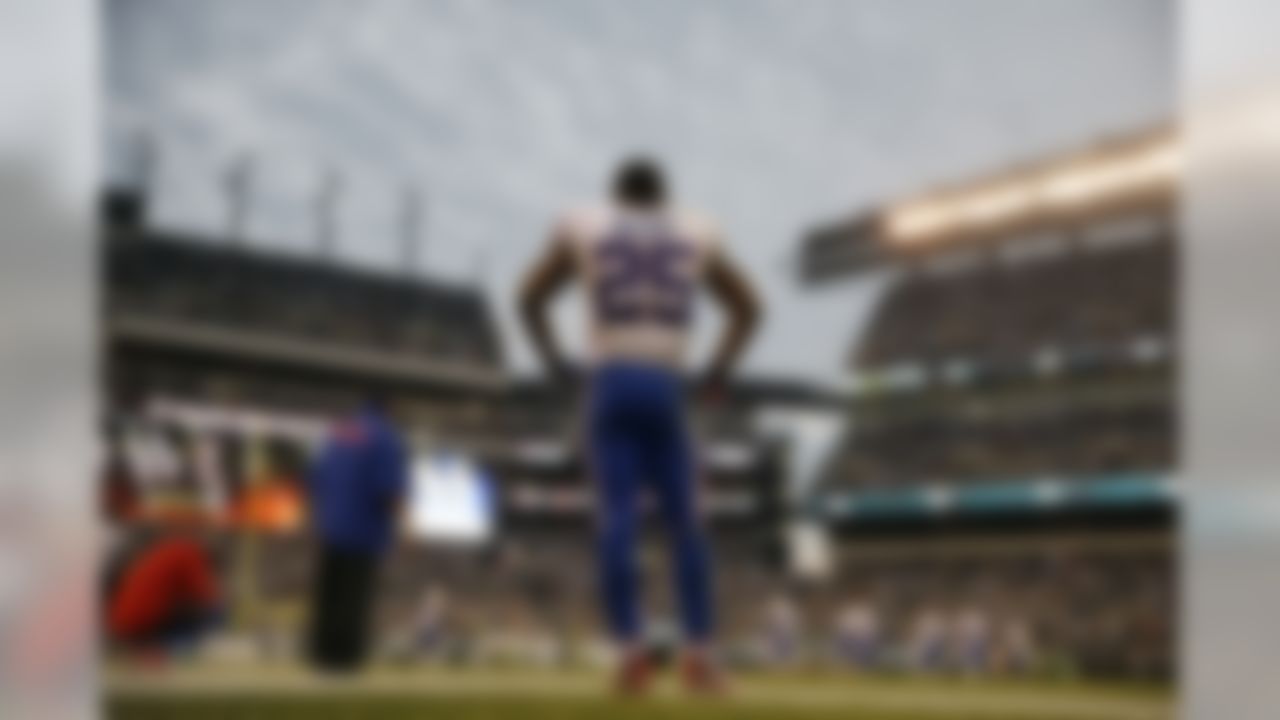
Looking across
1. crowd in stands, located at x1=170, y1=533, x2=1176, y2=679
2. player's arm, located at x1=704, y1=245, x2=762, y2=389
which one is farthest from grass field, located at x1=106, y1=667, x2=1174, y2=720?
crowd in stands, located at x1=170, y1=533, x2=1176, y2=679

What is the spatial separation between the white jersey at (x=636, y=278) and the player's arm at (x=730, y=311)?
43 millimetres

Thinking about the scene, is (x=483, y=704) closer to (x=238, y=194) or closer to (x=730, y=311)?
(x=730, y=311)

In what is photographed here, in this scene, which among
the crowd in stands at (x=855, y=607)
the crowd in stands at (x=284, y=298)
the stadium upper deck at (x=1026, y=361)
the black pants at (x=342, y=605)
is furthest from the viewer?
the stadium upper deck at (x=1026, y=361)

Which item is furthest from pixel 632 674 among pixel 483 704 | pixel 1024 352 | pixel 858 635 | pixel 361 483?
pixel 1024 352

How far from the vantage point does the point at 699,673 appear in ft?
6.18

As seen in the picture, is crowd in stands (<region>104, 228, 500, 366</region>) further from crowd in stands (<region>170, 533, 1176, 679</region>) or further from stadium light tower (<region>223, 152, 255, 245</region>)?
crowd in stands (<region>170, 533, 1176, 679</region>)

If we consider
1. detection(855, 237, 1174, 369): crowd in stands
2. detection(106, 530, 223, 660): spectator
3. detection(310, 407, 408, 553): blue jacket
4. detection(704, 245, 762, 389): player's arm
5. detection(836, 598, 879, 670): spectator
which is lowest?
detection(836, 598, 879, 670): spectator

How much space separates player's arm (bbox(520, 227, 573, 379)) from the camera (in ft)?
6.37

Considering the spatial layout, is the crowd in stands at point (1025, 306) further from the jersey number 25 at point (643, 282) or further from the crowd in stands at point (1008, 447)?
the jersey number 25 at point (643, 282)

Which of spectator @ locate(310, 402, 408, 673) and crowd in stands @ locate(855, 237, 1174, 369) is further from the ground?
crowd in stands @ locate(855, 237, 1174, 369)

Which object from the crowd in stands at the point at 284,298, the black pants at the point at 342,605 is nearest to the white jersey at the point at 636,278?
the black pants at the point at 342,605

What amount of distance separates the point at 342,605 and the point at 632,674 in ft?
4.25

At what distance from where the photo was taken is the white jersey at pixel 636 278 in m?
1.86

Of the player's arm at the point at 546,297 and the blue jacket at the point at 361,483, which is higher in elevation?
the player's arm at the point at 546,297
